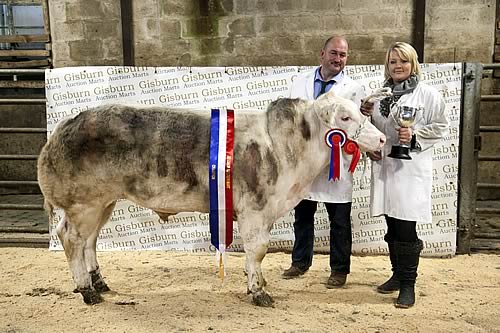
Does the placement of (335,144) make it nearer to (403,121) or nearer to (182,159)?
(403,121)

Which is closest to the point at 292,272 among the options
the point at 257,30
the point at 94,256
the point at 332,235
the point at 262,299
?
the point at 332,235

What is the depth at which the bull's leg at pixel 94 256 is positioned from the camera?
4070 millimetres

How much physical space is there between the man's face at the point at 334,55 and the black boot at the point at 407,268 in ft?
4.82

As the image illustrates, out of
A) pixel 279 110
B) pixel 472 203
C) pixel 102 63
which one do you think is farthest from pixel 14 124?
pixel 472 203

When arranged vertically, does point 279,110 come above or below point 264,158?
above

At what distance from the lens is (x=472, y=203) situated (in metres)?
5.15

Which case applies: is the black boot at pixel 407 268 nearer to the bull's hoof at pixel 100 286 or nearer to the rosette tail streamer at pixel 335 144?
the rosette tail streamer at pixel 335 144

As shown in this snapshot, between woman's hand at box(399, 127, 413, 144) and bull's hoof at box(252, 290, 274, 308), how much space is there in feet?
5.02

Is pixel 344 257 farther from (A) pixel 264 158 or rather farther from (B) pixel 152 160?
(B) pixel 152 160

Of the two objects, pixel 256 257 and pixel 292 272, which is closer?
pixel 256 257

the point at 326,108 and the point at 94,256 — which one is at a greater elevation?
the point at 326,108

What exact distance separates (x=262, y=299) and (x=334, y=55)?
78.2 inches

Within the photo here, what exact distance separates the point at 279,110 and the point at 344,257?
143 centimetres

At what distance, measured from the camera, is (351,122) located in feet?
12.2
